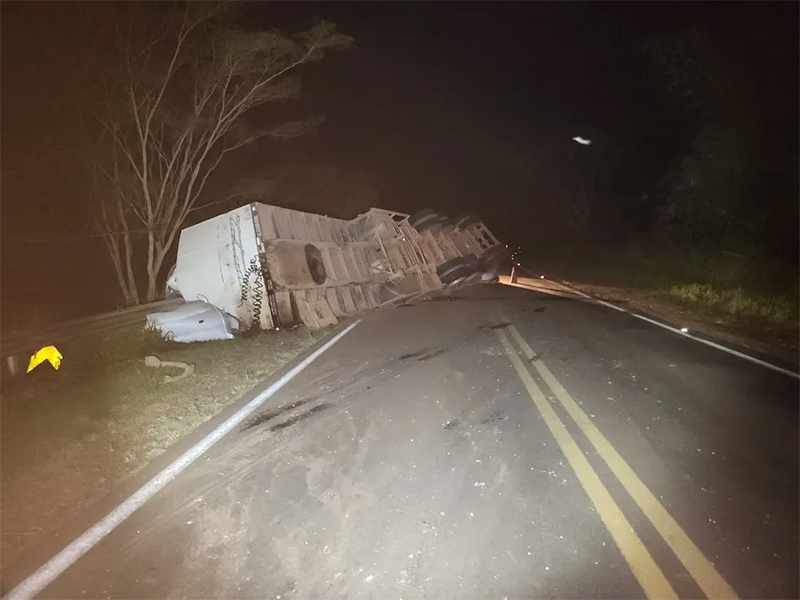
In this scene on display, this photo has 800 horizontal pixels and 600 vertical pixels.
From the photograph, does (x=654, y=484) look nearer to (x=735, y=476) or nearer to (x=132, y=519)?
(x=735, y=476)

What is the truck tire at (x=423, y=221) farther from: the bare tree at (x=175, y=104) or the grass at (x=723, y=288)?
the grass at (x=723, y=288)

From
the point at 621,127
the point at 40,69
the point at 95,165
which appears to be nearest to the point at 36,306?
the point at 95,165

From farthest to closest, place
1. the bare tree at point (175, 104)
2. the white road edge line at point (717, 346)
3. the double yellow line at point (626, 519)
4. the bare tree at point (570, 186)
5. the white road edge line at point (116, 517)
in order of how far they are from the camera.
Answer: the bare tree at point (570, 186) → the bare tree at point (175, 104) → the white road edge line at point (717, 346) → the white road edge line at point (116, 517) → the double yellow line at point (626, 519)

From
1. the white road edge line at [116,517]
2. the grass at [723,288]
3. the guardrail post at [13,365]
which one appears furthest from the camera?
the grass at [723,288]

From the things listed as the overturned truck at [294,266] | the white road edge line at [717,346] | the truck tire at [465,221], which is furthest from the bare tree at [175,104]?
the white road edge line at [717,346]

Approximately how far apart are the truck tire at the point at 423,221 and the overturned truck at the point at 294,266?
2.16 meters

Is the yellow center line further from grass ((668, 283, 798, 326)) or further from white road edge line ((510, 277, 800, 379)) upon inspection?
grass ((668, 283, 798, 326))

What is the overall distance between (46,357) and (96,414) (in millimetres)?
2894

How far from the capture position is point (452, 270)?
22.3 metres

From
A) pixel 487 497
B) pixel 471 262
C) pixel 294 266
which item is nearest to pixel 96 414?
pixel 487 497

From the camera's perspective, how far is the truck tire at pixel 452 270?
2189 cm

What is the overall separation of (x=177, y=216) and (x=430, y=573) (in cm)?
2207

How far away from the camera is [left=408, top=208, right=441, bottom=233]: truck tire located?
2225 centimetres

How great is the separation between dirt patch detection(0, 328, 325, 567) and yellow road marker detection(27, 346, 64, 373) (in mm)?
118
